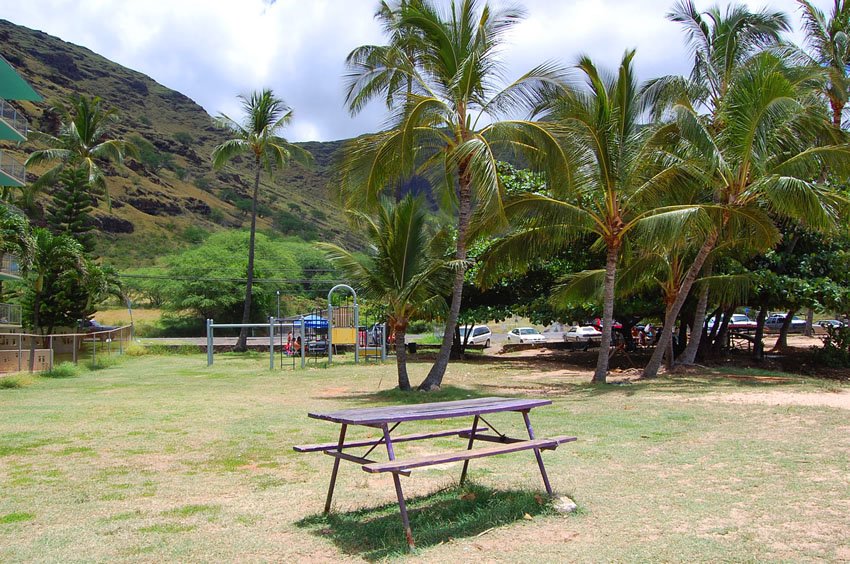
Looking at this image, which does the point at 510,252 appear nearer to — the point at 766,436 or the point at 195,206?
the point at 766,436

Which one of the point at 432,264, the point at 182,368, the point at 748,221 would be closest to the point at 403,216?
the point at 432,264

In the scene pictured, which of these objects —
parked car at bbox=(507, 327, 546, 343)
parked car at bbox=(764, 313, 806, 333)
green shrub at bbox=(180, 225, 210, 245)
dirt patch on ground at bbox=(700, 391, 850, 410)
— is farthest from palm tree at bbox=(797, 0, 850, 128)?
green shrub at bbox=(180, 225, 210, 245)

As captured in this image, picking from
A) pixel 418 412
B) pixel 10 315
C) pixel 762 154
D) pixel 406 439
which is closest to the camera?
pixel 418 412

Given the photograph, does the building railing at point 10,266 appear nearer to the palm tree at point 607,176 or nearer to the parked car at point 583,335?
the palm tree at point 607,176

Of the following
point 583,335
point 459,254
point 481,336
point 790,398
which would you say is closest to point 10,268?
point 481,336

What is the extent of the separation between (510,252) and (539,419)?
7.42 meters

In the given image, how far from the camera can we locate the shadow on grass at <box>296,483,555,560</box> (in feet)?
16.5

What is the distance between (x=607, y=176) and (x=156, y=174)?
3488 inches

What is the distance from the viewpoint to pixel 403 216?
1527 cm

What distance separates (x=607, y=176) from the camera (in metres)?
15.8

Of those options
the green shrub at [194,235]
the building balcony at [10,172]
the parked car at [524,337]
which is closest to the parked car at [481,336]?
the parked car at [524,337]

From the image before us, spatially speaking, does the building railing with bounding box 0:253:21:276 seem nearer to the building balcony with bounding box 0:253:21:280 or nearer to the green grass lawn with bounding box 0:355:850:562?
the building balcony with bounding box 0:253:21:280

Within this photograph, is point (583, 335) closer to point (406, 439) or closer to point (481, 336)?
point (481, 336)

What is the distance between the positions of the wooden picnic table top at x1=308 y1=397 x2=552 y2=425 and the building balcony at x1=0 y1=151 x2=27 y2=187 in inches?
1154
